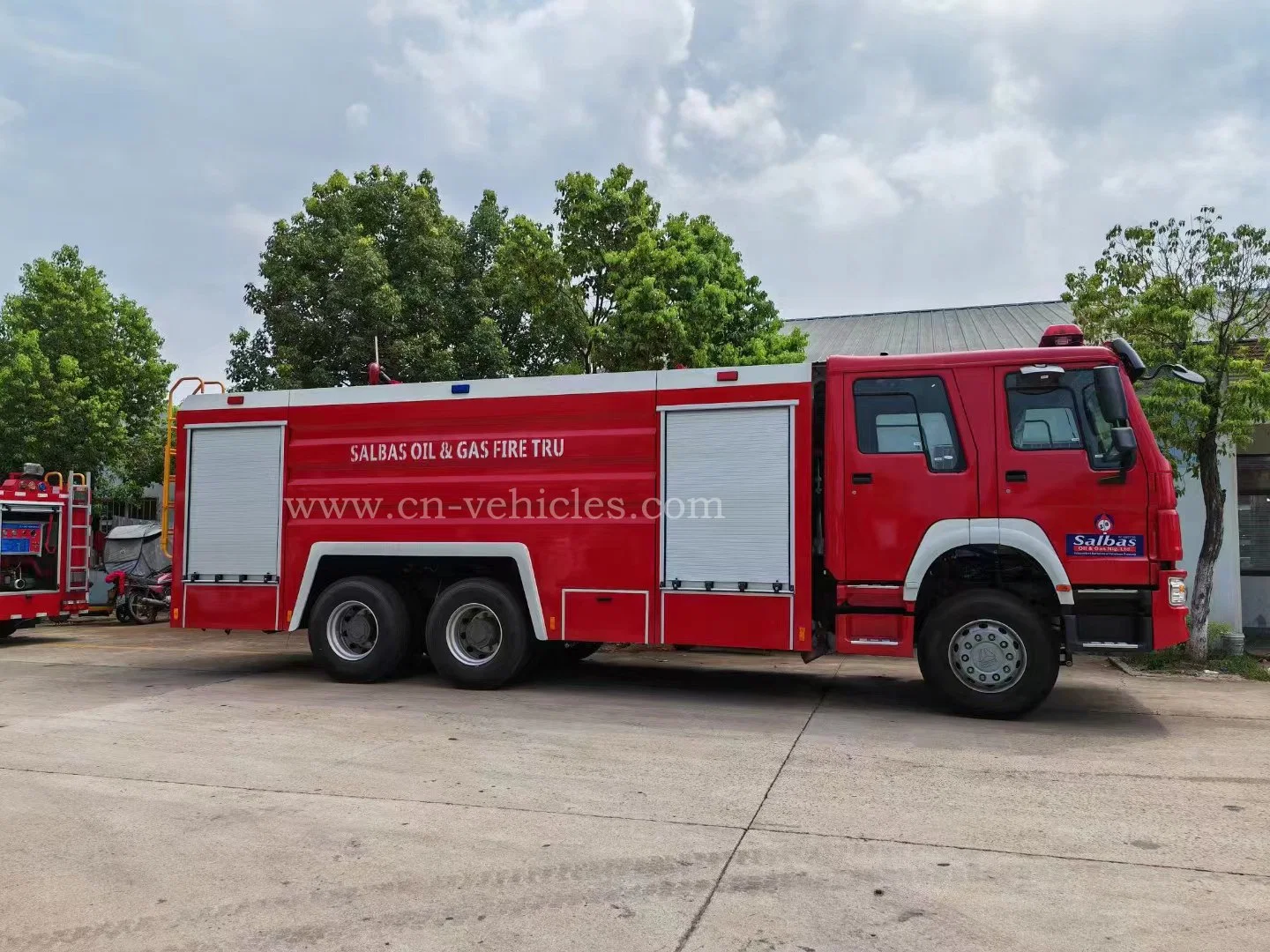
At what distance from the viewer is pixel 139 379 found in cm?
2273

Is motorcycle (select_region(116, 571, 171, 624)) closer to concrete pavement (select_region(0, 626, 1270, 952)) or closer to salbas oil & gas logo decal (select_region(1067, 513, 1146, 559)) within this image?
concrete pavement (select_region(0, 626, 1270, 952))

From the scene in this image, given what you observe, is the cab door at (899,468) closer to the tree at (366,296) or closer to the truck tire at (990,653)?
the truck tire at (990,653)

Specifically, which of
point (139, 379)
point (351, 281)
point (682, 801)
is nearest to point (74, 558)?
point (351, 281)

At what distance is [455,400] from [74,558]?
950cm

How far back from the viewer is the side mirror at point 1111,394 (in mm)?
7082

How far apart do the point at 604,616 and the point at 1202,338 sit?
27.5 feet

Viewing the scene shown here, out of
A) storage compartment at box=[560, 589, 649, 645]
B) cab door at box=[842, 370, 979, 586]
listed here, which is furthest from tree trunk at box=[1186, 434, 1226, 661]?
storage compartment at box=[560, 589, 649, 645]

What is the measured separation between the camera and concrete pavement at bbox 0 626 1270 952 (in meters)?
3.80

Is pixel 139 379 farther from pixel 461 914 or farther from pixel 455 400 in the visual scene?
pixel 461 914

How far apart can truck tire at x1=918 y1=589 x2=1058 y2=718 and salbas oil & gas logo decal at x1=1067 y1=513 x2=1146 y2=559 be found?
61cm

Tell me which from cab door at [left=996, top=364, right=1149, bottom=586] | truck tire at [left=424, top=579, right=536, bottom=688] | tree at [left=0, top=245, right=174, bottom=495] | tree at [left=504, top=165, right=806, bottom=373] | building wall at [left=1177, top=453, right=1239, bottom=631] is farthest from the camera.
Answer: tree at [left=0, top=245, right=174, bottom=495]

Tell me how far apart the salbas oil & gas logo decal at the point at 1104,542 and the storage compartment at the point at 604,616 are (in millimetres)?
3493

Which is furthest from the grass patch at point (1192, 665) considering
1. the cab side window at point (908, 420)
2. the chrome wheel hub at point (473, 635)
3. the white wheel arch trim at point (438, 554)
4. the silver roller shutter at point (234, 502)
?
the silver roller shutter at point (234, 502)

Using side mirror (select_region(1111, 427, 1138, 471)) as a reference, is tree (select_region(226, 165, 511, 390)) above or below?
above
